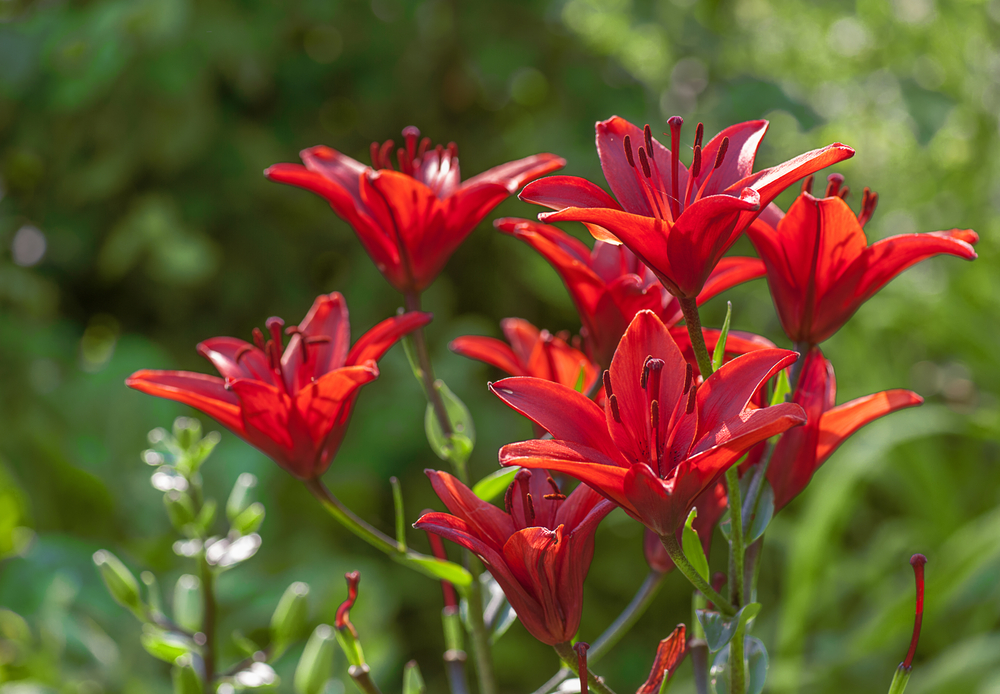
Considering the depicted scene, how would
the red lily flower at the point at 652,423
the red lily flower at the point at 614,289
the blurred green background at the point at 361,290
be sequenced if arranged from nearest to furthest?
1. the red lily flower at the point at 652,423
2. the red lily flower at the point at 614,289
3. the blurred green background at the point at 361,290

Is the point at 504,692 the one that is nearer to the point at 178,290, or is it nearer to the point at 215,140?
the point at 178,290

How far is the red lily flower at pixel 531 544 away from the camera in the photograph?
28cm

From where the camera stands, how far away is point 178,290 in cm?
138

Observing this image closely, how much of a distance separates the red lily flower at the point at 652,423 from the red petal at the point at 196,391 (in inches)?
5.4

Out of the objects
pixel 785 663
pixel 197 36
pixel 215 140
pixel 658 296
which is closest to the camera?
pixel 658 296

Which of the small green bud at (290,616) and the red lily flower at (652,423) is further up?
the red lily flower at (652,423)

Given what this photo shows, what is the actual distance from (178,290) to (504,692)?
0.84m

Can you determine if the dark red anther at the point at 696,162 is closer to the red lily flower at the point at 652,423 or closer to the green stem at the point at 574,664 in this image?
the red lily flower at the point at 652,423

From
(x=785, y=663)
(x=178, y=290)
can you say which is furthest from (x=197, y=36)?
(x=785, y=663)

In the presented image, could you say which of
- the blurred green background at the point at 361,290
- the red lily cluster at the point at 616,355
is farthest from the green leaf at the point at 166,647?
the blurred green background at the point at 361,290

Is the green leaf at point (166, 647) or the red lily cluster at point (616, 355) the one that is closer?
the red lily cluster at point (616, 355)

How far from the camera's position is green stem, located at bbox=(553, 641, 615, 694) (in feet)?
0.99

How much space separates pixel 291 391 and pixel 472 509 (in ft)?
0.41

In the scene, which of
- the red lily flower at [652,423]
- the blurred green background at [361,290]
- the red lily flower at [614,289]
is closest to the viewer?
the red lily flower at [652,423]
